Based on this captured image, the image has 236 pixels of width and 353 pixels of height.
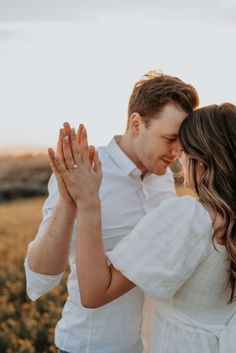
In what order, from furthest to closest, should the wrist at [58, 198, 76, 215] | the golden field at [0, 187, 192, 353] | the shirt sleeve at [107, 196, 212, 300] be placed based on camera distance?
the golden field at [0, 187, 192, 353], the wrist at [58, 198, 76, 215], the shirt sleeve at [107, 196, 212, 300]

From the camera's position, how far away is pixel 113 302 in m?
2.57

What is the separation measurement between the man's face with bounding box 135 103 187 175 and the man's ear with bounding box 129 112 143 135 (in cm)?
1

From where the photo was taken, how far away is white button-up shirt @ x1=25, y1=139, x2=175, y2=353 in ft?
8.46

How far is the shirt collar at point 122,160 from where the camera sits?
271 cm

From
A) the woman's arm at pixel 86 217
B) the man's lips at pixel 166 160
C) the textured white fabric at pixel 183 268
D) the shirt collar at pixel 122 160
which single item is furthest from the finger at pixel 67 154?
the man's lips at pixel 166 160

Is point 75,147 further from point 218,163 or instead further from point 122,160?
point 122,160

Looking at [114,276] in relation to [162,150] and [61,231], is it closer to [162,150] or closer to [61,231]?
[61,231]

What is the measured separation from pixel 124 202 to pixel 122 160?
0.58 ft

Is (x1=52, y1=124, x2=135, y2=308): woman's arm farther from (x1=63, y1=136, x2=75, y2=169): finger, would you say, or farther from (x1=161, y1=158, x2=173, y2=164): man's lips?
(x1=161, y1=158, x2=173, y2=164): man's lips

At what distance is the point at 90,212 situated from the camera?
215 centimetres

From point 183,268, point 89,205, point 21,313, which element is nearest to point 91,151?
point 89,205

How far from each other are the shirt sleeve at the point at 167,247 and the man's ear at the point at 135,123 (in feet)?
2.19

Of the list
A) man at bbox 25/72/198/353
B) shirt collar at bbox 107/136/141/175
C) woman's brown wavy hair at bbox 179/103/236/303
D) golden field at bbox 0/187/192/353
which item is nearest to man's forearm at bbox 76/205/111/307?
man at bbox 25/72/198/353

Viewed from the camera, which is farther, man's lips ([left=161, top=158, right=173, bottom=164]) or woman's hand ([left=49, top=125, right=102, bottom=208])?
man's lips ([left=161, top=158, right=173, bottom=164])
